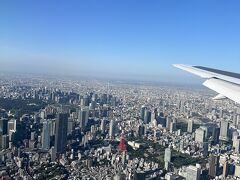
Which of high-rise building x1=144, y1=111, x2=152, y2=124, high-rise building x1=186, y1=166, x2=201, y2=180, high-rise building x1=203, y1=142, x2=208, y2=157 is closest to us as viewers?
high-rise building x1=186, y1=166, x2=201, y2=180

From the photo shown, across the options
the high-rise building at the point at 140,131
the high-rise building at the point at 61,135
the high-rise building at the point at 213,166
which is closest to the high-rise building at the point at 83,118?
the high-rise building at the point at 61,135

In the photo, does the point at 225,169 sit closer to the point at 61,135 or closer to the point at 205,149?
the point at 205,149

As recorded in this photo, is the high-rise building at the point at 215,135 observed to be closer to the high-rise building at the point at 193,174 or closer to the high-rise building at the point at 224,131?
the high-rise building at the point at 224,131

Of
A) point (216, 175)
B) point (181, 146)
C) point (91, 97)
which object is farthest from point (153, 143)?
point (91, 97)

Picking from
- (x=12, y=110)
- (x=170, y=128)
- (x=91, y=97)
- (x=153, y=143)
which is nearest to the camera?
(x=153, y=143)

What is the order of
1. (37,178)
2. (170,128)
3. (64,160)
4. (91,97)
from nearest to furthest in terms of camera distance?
(37,178) → (64,160) → (170,128) → (91,97)

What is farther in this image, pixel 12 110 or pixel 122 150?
pixel 12 110

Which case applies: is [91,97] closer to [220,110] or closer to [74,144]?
[220,110]

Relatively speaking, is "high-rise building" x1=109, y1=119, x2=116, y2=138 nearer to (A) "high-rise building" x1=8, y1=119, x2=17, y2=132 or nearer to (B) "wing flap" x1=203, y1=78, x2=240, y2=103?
(A) "high-rise building" x1=8, y1=119, x2=17, y2=132

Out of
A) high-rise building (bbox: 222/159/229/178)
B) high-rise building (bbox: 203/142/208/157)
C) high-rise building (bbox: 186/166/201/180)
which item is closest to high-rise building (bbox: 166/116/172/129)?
high-rise building (bbox: 203/142/208/157)
